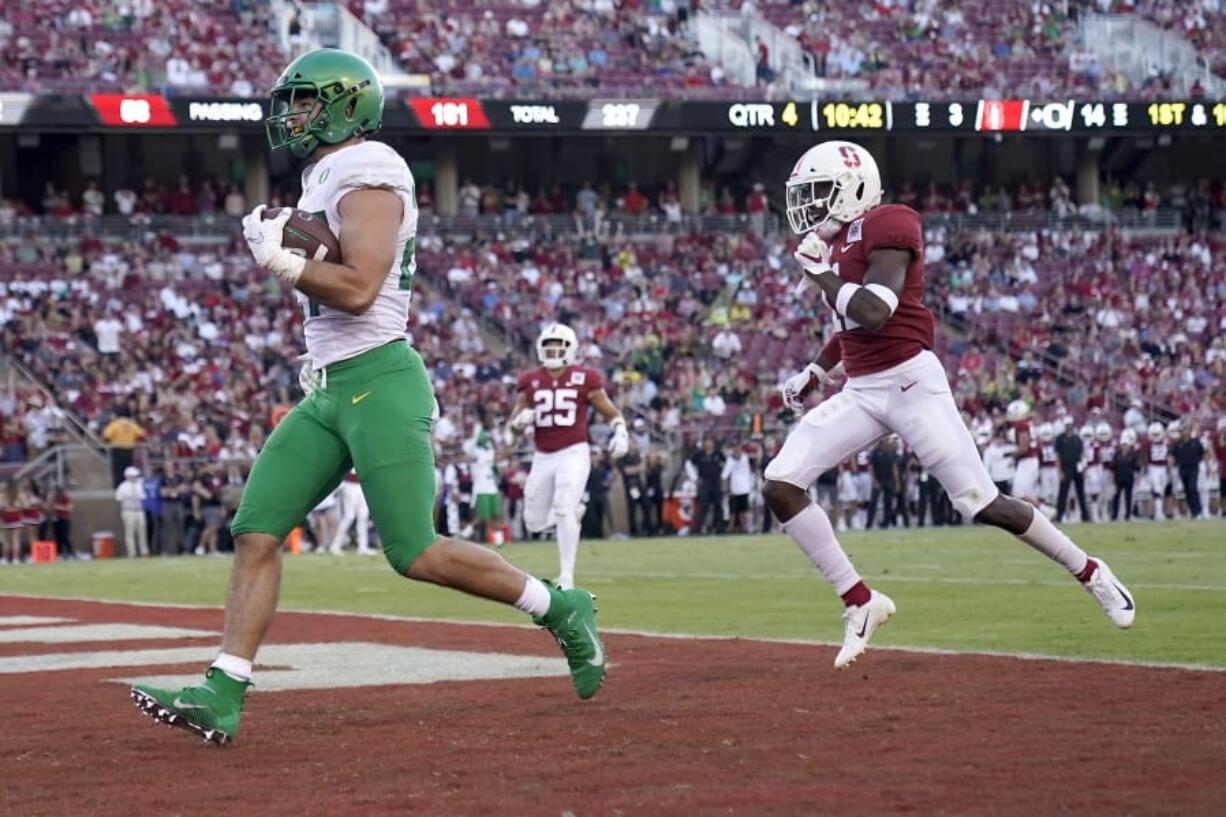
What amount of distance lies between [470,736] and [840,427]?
95.8 inches

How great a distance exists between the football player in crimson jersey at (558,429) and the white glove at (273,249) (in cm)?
804

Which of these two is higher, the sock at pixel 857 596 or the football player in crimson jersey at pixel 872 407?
the football player in crimson jersey at pixel 872 407

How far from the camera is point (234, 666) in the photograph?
6199 mm

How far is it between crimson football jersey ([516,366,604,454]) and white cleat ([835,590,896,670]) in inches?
263

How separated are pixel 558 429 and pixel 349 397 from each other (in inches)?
320

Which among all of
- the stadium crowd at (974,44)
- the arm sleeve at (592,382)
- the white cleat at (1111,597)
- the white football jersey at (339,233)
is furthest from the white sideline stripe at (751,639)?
the stadium crowd at (974,44)

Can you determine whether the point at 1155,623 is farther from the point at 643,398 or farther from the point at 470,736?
the point at 643,398

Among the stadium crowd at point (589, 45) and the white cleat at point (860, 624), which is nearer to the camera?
the white cleat at point (860, 624)

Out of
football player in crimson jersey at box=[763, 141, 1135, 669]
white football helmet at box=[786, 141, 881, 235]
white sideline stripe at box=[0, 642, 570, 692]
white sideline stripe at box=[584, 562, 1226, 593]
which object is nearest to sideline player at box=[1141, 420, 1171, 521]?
white sideline stripe at box=[584, 562, 1226, 593]

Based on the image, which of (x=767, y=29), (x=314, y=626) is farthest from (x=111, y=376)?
(x=314, y=626)

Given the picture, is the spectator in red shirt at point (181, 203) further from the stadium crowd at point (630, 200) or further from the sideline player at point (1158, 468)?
the sideline player at point (1158, 468)

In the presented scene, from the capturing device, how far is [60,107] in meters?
32.1

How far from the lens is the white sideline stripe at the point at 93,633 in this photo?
35.3ft

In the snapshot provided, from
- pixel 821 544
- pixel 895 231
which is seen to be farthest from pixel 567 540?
pixel 895 231
